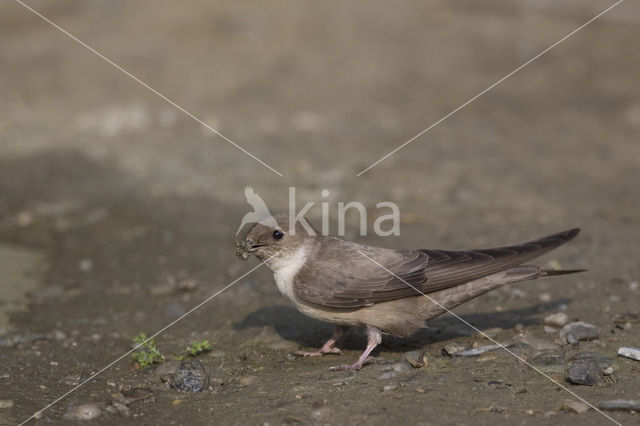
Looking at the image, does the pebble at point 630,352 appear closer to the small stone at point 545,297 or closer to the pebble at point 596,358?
the pebble at point 596,358

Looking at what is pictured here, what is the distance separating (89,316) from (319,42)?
24.9ft

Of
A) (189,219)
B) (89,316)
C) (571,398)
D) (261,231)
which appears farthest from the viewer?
(189,219)

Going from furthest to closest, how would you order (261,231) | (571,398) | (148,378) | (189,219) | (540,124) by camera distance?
(540,124), (189,219), (261,231), (148,378), (571,398)

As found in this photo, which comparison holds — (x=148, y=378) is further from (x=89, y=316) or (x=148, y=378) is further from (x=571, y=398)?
(x=571, y=398)

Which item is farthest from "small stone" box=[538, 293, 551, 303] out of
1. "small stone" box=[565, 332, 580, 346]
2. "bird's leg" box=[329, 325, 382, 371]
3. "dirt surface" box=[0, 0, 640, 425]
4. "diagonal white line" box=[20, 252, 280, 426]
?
"diagonal white line" box=[20, 252, 280, 426]

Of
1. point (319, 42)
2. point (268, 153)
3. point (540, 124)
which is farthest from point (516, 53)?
point (268, 153)

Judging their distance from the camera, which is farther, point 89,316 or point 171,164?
point 171,164

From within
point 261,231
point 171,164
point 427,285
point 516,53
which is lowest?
point 427,285

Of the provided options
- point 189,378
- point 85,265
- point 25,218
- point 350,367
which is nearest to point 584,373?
point 350,367

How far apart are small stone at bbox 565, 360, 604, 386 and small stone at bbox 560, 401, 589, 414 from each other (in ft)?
1.04

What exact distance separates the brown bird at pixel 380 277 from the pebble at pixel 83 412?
154cm

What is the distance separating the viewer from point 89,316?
6.79 m

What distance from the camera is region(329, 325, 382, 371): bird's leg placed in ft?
17.5

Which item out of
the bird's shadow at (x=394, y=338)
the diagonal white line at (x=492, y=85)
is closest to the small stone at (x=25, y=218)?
the bird's shadow at (x=394, y=338)
